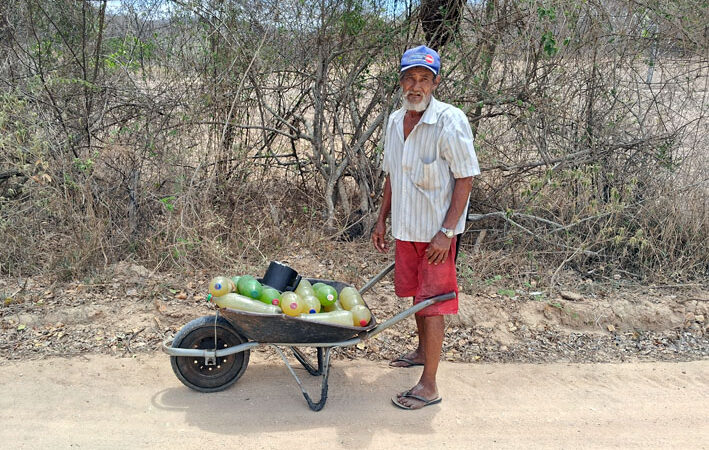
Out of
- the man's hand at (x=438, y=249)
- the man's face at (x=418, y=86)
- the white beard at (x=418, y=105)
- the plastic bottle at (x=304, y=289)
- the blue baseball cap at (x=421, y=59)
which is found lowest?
the plastic bottle at (x=304, y=289)

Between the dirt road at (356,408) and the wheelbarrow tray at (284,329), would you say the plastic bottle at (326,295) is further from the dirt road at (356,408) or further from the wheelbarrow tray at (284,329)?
the dirt road at (356,408)

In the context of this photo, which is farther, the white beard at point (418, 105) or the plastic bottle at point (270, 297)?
the plastic bottle at point (270, 297)

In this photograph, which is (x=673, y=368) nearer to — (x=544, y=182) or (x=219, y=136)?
(x=544, y=182)

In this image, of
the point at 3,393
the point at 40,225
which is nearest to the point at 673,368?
the point at 3,393

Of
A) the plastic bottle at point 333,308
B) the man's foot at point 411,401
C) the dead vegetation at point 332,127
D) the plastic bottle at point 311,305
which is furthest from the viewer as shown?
the dead vegetation at point 332,127

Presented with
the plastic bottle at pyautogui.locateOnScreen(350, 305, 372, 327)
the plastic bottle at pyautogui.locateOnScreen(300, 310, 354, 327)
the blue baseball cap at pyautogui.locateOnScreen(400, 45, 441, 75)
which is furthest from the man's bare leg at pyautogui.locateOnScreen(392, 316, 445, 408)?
the blue baseball cap at pyautogui.locateOnScreen(400, 45, 441, 75)

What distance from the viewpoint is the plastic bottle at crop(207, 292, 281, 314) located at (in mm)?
3736

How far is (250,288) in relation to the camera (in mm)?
3871

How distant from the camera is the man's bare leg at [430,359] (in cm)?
392

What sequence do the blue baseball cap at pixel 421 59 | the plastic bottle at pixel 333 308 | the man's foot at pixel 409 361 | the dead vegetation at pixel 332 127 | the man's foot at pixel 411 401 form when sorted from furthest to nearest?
the dead vegetation at pixel 332 127 < the man's foot at pixel 409 361 < the plastic bottle at pixel 333 308 < the man's foot at pixel 411 401 < the blue baseball cap at pixel 421 59

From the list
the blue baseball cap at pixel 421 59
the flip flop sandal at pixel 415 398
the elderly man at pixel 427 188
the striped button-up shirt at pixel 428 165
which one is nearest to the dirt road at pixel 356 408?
the flip flop sandal at pixel 415 398

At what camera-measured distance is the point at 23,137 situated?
5770mm

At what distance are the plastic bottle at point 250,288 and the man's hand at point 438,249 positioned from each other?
Answer: 1.08 m

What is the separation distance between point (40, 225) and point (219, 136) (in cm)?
190
